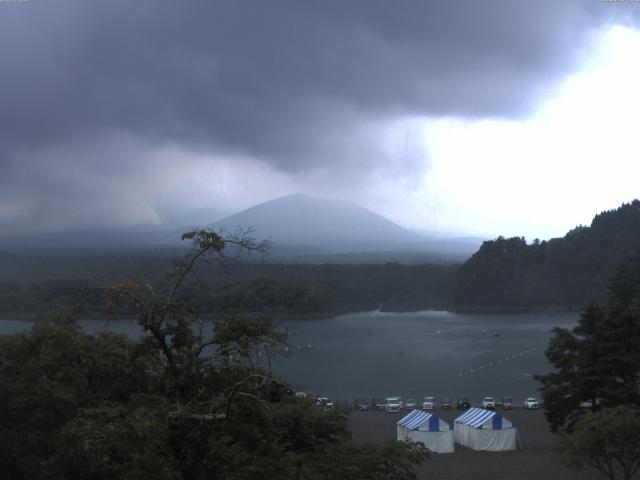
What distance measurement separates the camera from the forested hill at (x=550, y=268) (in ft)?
127

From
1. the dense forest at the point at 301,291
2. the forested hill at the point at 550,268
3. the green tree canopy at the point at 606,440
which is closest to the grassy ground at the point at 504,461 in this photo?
the green tree canopy at the point at 606,440

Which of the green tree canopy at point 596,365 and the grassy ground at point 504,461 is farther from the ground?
the green tree canopy at point 596,365

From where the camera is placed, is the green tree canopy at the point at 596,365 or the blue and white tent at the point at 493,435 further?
the blue and white tent at the point at 493,435

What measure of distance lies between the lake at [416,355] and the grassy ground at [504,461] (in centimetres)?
268

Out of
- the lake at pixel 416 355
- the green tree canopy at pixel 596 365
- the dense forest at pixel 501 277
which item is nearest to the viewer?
the green tree canopy at pixel 596 365

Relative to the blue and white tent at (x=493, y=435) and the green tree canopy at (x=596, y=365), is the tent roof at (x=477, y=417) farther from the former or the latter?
the green tree canopy at (x=596, y=365)

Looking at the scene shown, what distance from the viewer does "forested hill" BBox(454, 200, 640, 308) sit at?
1521 inches

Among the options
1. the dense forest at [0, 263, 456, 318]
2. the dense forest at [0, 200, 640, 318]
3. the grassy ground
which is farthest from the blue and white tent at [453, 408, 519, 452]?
the dense forest at [0, 200, 640, 318]

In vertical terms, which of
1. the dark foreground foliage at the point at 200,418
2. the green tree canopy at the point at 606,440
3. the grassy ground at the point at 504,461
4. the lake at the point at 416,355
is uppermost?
the dark foreground foliage at the point at 200,418

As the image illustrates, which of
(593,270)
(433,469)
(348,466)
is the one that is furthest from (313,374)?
(593,270)

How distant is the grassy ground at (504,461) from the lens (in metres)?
7.42

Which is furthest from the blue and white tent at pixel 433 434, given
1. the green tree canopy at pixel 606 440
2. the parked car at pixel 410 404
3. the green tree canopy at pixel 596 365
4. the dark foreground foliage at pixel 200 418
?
the dark foreground foliage at pixel 200 418

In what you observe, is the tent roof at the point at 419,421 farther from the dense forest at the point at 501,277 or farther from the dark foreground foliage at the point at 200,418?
the dense forest at the point at 501,277

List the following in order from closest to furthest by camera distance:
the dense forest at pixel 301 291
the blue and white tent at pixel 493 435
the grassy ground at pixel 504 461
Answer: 1. the grassy ground at pixel 504 461
2. the blue and white tent at pixel 493 435
3. the dense forest at pixel 301 291
